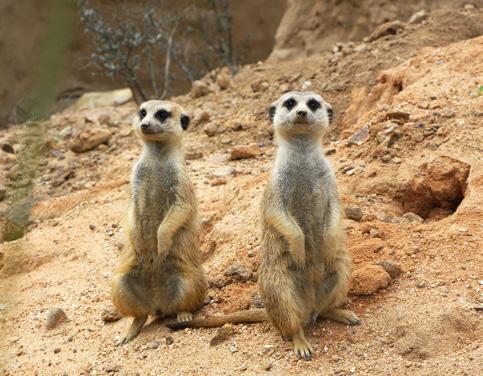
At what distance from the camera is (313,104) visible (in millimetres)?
3281

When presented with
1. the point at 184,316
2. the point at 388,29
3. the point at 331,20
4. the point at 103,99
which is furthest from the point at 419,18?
the point at 103,99

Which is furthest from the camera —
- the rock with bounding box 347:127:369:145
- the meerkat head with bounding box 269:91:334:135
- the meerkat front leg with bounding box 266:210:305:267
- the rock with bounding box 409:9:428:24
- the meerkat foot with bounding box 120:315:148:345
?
the rock with bounding box 409:9:428:24

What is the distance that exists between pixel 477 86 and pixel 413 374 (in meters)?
2.58

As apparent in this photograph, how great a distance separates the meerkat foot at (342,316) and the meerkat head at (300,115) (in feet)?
2.74

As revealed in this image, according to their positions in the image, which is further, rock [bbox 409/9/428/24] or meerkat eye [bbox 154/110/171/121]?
rock [bbox 409/9/428/24]

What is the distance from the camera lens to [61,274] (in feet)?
15.1

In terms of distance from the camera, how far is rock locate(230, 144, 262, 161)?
17.8ft

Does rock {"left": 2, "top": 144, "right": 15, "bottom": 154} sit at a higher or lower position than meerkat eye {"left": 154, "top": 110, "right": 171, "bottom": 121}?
lower

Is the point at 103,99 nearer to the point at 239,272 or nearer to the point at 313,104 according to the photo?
the point at 239,272

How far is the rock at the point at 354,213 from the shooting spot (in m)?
3.94

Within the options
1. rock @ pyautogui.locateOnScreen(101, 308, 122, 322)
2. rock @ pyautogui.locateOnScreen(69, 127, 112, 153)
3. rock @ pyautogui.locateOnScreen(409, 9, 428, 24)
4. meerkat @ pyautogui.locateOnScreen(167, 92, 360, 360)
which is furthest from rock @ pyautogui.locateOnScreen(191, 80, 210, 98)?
meerkat @ pyautogui.locateOnScreen(167, 92, 360, 360)

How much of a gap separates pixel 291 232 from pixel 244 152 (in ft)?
8.04

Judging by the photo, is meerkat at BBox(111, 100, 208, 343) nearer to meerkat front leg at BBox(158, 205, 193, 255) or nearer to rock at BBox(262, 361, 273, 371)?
meerkat front leg at BBox(158, 205, 193, 255)

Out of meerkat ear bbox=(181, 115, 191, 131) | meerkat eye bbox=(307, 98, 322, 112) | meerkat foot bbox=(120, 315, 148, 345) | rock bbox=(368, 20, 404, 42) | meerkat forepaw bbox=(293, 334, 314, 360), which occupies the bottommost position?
meerkat foot bbox=(120, 315, 148, 345)
